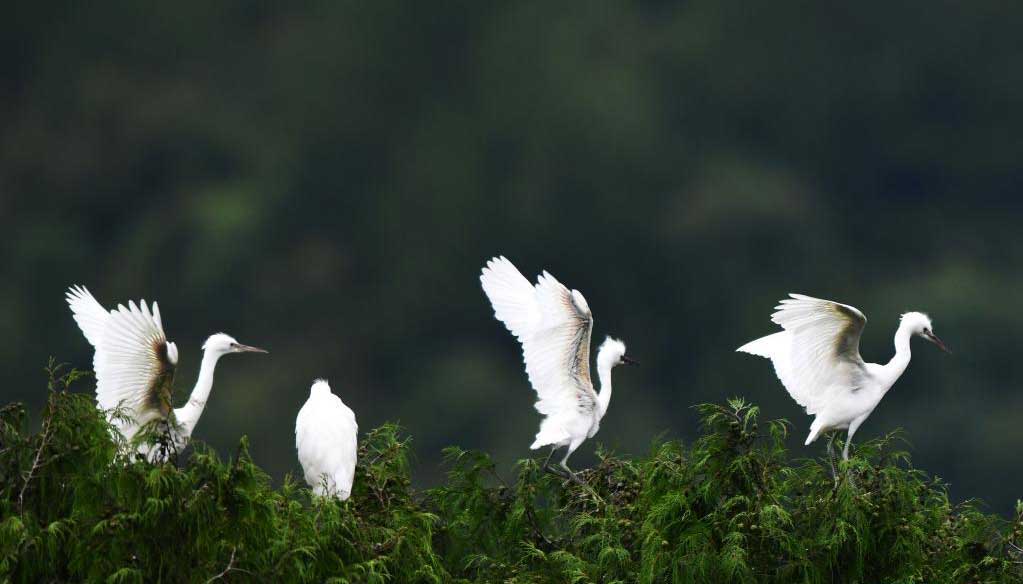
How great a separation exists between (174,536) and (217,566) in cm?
21

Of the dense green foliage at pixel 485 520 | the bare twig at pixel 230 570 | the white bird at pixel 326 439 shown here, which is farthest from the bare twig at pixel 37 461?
the white bird at pixel 326 439

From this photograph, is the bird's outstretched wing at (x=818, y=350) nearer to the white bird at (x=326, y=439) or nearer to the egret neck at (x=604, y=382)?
the egret neck at (x=604, y=382)

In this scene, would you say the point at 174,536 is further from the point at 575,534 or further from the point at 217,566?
the point at 575,534

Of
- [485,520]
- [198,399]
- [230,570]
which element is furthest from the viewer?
[198,399]

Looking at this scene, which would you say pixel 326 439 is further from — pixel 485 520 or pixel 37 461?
pixel 37 461

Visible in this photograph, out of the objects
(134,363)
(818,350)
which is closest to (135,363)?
(134,363)

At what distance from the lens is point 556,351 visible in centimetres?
1016

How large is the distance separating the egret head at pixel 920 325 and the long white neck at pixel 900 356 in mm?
20

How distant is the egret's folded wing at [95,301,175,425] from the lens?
9008 millimetres

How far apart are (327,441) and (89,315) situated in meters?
1.46

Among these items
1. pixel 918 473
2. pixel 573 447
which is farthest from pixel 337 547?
pixel 573 447

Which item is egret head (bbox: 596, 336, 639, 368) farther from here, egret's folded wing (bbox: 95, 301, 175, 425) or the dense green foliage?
egret's folded wing (bbox: 95, 301, 175, 425)

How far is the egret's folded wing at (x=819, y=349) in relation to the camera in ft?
30.9

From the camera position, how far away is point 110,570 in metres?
6.38
